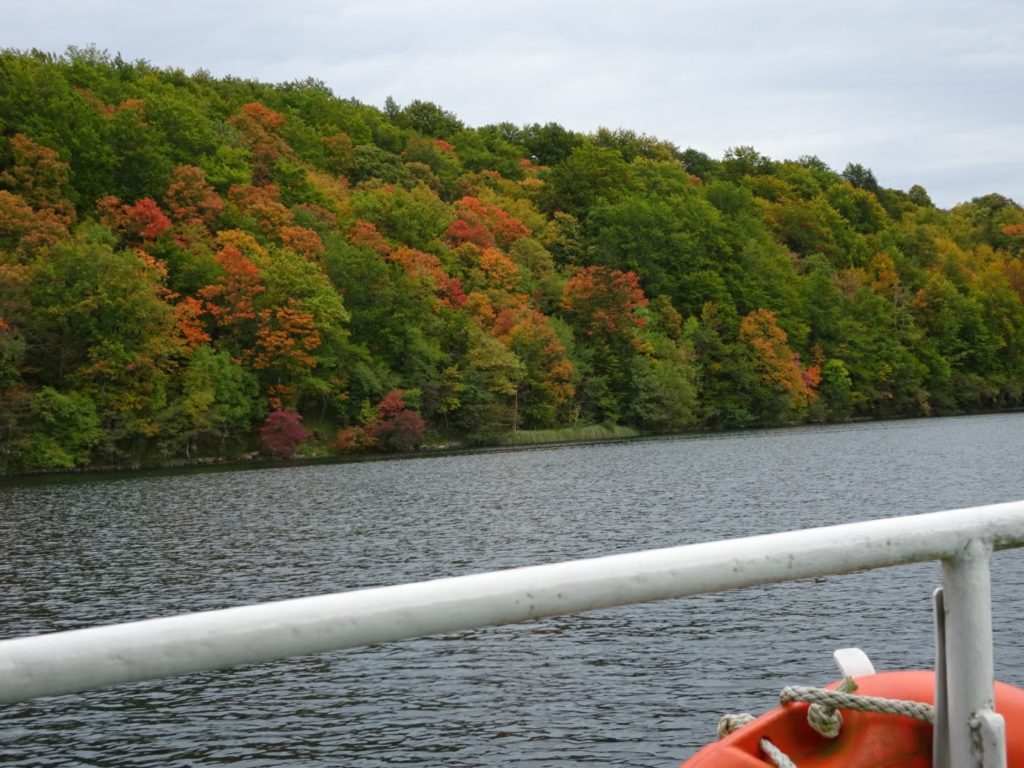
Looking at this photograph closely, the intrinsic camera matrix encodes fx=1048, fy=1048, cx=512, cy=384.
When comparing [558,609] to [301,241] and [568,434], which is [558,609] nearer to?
[301,241]

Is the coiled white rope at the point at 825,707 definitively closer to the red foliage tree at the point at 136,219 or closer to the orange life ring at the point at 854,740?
the orange life ring at the point at 854,740

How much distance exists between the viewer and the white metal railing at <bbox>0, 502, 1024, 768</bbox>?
120 centimetres

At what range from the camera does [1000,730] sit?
159 centimetres

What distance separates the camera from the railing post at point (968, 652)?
5.26 feet

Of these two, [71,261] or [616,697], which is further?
[71,261]

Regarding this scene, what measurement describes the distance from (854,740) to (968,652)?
0.22 meters

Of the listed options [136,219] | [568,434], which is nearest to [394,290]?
[568,434]

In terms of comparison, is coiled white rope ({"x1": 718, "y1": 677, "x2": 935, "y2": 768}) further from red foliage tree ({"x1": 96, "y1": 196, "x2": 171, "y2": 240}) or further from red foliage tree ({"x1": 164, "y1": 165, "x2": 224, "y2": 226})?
red foliage tree ({"x1": 164, "y1": 165, "x2": 224, "y2": 226})

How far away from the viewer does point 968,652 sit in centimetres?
162

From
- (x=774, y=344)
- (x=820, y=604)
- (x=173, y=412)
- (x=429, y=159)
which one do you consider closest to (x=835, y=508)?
(x=820, y=604)

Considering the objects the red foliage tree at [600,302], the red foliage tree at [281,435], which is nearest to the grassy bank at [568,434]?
the red foliage tree at [600,302]

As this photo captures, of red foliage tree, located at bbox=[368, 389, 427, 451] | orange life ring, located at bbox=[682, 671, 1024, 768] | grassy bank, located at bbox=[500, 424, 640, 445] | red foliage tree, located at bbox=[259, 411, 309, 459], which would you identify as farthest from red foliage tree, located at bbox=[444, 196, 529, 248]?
orange life ring, located at bbox=[682, 671, 1024, 768]

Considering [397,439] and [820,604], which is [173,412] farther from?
[820,604]

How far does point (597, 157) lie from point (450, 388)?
4638 cm
